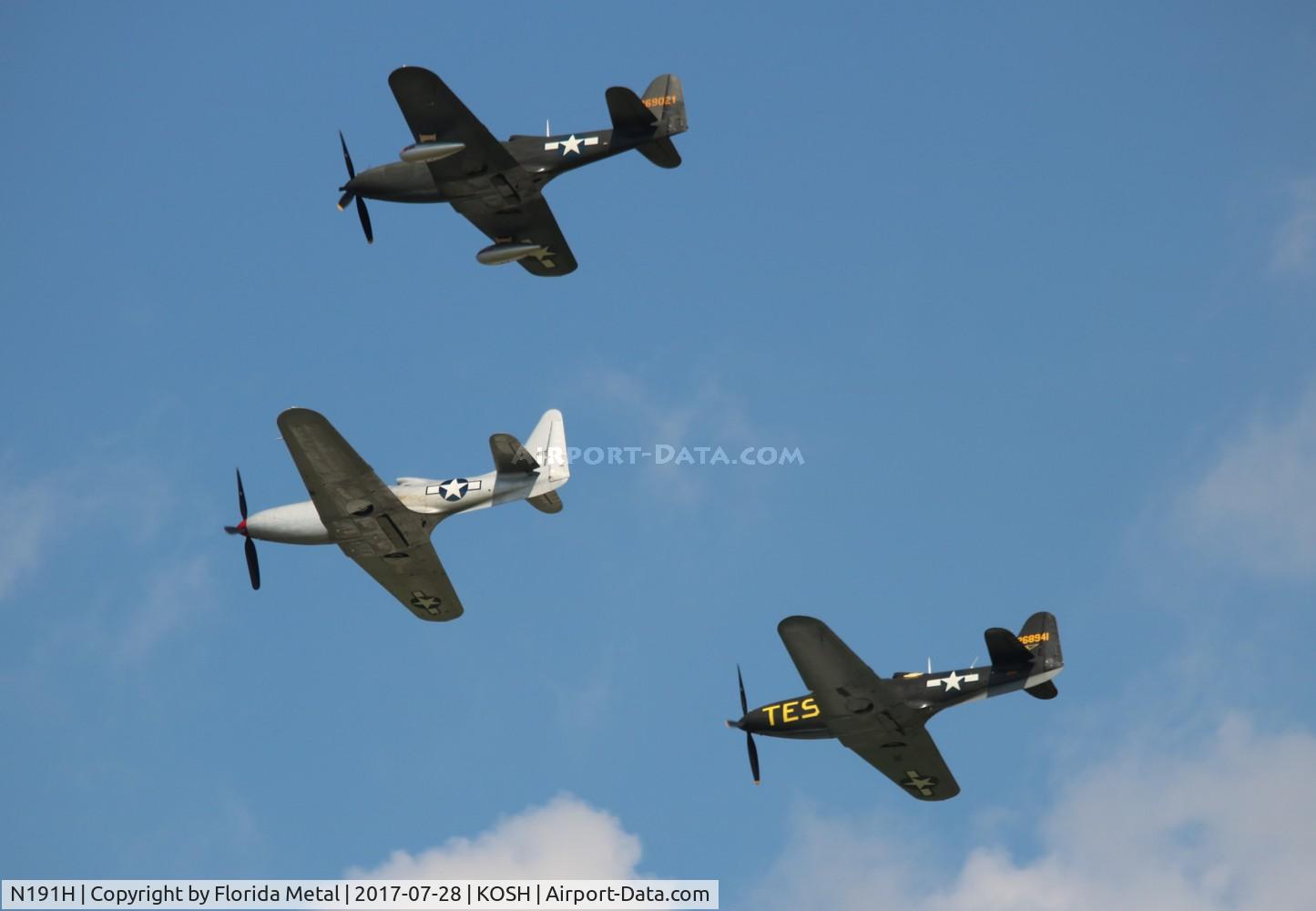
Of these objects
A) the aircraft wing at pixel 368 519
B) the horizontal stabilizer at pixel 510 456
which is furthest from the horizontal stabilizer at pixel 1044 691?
the aircraft wing at pixel 368 519

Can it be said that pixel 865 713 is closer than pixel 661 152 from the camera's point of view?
Yes

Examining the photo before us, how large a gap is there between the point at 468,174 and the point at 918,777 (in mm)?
21743

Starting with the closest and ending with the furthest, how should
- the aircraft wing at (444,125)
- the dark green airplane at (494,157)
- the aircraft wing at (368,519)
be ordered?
the aircraft wing at (368,519) → the aircraft wing at (444,125) → the dark green airplane at (494,157)

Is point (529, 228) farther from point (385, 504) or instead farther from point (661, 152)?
point (385, 504)

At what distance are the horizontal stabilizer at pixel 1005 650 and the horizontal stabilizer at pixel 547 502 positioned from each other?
12160mm

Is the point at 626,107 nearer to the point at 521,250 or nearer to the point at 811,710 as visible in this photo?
the point at 521,250

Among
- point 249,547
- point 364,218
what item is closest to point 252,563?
point 249,547

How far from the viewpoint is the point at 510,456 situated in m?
47.8

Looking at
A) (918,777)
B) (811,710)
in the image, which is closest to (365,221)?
(811,710)

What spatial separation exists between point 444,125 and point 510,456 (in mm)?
9343

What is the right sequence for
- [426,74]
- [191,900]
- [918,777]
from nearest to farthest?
1. [191,900]
2. [426,74]
3. [918,777]

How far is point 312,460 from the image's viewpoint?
45.2 metres

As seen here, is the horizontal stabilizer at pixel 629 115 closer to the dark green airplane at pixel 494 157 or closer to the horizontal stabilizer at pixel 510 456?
the dark green airplane at pixel 494 157

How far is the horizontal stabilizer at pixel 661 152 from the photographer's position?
50906 millimetres
